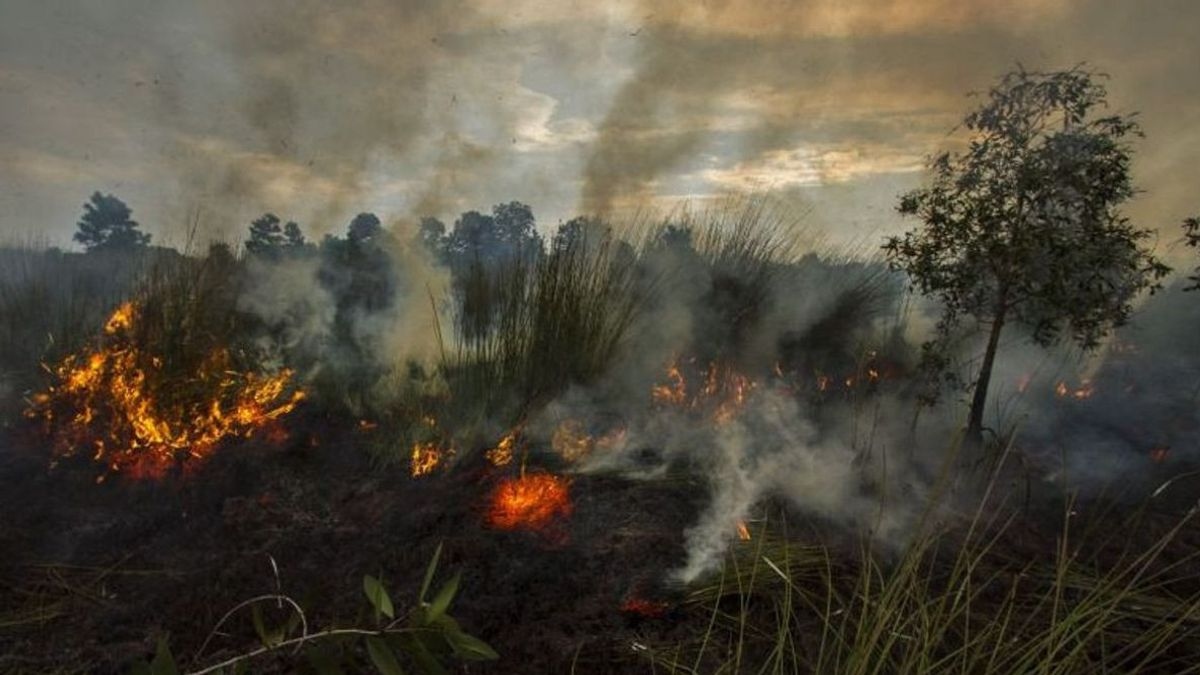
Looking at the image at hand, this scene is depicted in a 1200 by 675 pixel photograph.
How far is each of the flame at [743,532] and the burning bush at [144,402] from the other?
4440 millimetres

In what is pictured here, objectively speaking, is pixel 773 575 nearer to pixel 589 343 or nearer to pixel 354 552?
pixel 354 552

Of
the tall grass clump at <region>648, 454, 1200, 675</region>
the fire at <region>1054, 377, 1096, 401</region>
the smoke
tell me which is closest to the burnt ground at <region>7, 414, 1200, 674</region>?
the tall grass clump at <region>648, 454, 1200, 675</region>

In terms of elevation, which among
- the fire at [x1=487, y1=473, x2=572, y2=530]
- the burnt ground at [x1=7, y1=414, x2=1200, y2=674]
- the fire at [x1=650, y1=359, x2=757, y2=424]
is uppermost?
the fire at [x1=650, y1=359, x2=757, y2=424]

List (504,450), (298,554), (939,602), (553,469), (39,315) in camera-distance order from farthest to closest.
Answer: (39,315), (504,450), (553,469), (298,554), (939,602)

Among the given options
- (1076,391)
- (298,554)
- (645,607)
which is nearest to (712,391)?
(645,607)

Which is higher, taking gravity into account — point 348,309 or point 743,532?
point 348,309

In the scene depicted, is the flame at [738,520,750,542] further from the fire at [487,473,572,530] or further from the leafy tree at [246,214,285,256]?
the leafy tree at [246,214,285,256]

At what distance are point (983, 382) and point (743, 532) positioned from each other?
334cm

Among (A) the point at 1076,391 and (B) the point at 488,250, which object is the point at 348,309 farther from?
(A) the point at 1076,391

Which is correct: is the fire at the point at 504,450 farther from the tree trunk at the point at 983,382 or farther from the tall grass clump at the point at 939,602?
the tree trunk at the point at 983,382

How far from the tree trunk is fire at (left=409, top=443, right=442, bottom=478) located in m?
4.80

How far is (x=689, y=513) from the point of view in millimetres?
4871

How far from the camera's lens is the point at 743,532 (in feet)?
14.5

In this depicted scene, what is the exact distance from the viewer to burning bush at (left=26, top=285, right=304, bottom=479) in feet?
19.3
